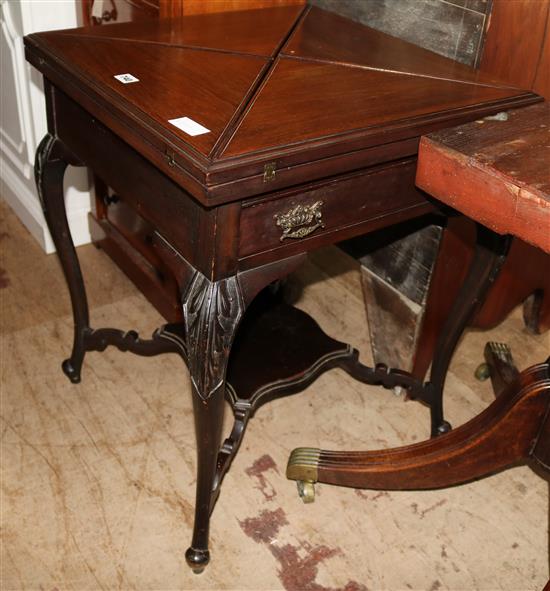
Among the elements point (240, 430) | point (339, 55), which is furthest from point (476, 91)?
point (240, 430)

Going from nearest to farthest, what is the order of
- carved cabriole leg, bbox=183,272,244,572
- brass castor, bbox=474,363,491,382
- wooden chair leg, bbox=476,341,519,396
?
carved cabriole leg, bbox=183,272,244,572
wooden chair leg, bbox=476,341,519,396
brass castor, bbox=474,363,491,382

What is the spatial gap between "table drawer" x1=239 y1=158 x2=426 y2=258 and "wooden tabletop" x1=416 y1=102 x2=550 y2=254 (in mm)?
62

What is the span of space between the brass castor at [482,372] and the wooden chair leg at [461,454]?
57cm

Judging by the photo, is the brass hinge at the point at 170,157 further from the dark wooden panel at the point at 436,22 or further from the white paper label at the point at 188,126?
the dark wooden panel at the point at 436,22

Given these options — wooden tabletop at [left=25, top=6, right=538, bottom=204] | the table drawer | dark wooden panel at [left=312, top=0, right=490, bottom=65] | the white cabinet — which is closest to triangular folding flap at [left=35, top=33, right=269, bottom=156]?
wooden tabletop at [left=25, top=6, right=538, bottom=204]

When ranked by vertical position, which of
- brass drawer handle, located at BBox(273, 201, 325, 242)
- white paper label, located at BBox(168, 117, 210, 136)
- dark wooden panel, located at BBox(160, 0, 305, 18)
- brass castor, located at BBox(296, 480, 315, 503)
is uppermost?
white paper label, located at BBox(168, 117, 210, 136)

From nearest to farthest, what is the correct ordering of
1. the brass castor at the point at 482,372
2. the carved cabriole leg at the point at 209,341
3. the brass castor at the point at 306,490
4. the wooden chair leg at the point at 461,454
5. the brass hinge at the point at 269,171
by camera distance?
1. the brass hinge at the point at 269,171
2. the carved cabriole leg at the point at 209,341
3. the wooden chair leg at the point at 461,454
4. the brass castor at the point at 306,490
5. the brass castor at the point at 482,372

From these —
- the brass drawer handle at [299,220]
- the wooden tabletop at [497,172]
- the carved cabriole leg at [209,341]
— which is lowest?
the carved cabriole leg at [209,341]

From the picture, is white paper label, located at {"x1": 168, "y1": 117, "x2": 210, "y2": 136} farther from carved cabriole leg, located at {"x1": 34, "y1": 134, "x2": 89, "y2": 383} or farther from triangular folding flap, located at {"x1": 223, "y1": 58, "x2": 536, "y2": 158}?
carved cabriole leg, located at {"x1": 34, "y1": 134, "x2": 89, "y2": 383}

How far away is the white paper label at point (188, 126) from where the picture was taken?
1167 mm

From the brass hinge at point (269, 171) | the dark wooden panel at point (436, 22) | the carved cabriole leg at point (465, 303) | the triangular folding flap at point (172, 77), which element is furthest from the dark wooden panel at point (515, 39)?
the brass hinge at point (269, 171)

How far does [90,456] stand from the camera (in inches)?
73.3

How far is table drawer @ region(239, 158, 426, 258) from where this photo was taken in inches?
48.2

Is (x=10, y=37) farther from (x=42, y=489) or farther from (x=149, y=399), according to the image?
(x=42, y=489)
